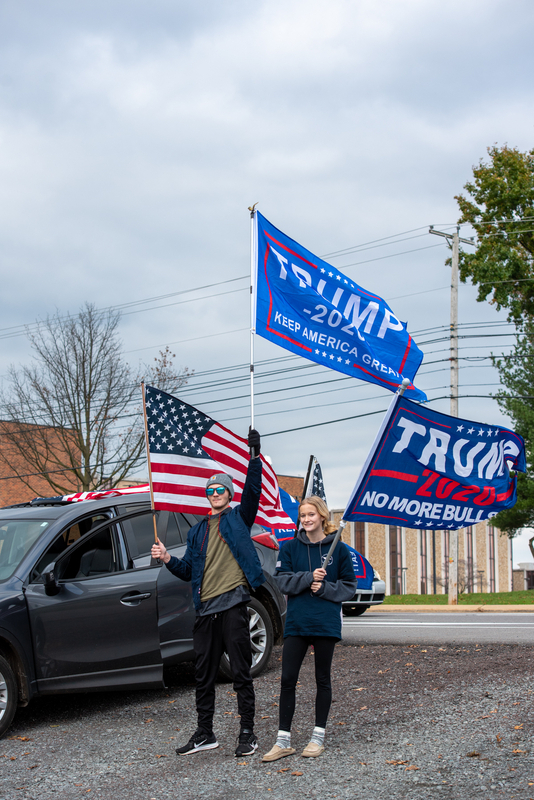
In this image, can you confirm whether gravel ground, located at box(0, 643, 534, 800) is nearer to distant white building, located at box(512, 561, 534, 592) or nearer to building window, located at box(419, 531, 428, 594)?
building window, located at box(419, 531, 428, 594)

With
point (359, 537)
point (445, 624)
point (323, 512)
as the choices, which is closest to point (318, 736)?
point (323, 512)

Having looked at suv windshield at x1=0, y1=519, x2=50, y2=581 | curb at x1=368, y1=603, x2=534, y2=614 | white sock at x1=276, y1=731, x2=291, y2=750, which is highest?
suv windshield at x1=0, y1=519, x2=50, y2=581

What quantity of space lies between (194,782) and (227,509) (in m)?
1.77

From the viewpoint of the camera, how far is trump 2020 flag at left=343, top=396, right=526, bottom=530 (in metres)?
5.95

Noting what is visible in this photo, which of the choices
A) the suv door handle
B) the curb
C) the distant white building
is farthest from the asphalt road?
the distant white building

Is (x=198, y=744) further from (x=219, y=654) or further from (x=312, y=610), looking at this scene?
(x=312, y=610)

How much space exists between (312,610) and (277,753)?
0.92 meters

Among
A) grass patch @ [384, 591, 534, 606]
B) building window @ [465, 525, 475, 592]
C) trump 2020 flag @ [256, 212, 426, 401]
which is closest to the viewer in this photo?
trump 2020 flag @ [256, 212, 426, 401]

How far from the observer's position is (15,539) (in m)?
6.64

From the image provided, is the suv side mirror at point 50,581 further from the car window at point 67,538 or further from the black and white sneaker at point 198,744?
the black and white sneaker at point 198,744

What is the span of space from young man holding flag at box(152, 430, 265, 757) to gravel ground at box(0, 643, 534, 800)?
1.01 ft

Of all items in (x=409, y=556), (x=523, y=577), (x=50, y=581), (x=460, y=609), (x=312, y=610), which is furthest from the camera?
(x=523, y=577)

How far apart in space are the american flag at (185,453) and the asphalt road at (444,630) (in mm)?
4916

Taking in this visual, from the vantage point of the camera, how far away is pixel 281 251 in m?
7.89
